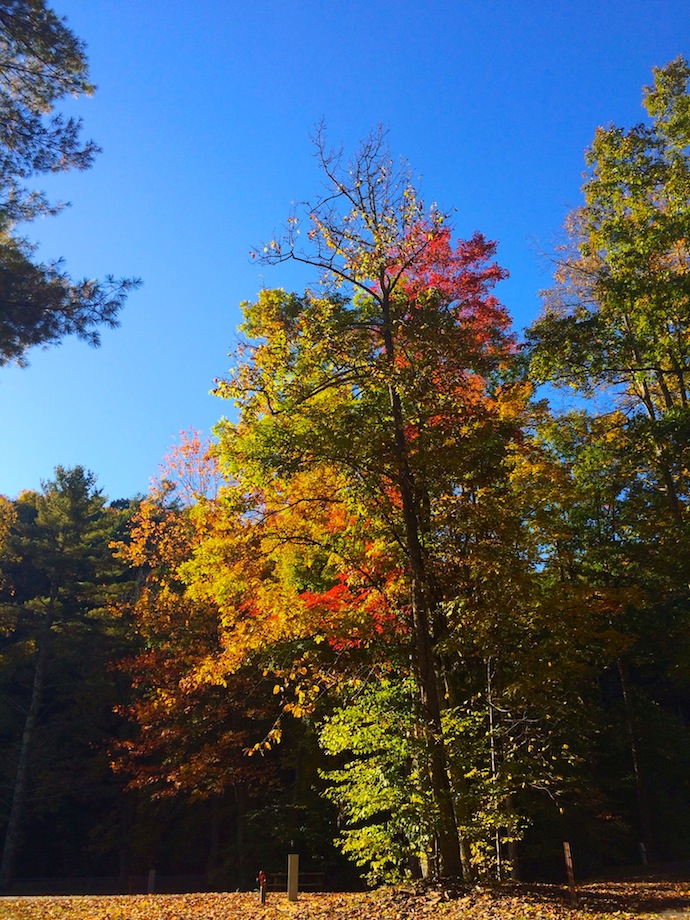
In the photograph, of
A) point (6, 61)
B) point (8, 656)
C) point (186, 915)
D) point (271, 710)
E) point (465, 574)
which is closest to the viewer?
point (186, 915)

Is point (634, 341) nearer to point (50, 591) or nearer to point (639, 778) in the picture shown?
point (639, 778)

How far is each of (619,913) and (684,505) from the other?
9.93 meters

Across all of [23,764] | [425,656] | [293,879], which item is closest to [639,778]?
[293,879]

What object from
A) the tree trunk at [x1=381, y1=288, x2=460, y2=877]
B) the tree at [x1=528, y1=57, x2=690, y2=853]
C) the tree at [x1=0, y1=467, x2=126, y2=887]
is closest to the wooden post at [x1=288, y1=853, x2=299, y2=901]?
the tree trunk at [x1=381, y1=288, x2=460, y2=877]

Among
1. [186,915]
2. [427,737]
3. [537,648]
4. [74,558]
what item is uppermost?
[74,558]

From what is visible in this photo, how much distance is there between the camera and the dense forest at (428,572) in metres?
8.84

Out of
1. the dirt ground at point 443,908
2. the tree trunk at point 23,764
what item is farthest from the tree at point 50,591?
the dirt ground at point 443,908

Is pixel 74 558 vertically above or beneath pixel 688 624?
above

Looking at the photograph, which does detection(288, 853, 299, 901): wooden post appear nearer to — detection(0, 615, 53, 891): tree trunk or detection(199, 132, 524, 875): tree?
detection(199, 132, 524, 875): tree

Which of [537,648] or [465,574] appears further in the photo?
[537,648]

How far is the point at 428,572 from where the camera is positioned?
29.2 ft

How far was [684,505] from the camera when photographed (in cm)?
1499

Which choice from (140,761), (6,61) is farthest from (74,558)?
(6,61)

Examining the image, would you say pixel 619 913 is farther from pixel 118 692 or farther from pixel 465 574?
pixel 118 692
